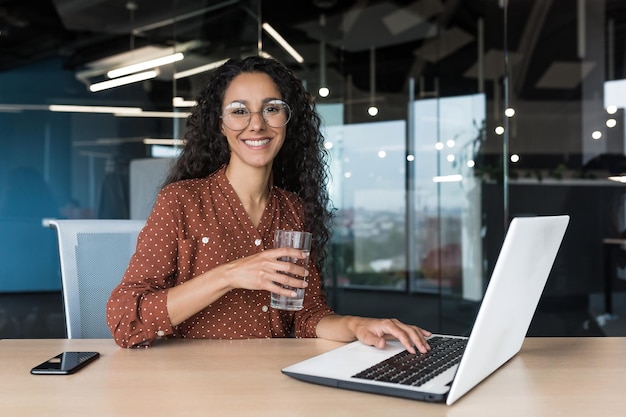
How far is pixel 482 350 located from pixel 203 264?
0.88m

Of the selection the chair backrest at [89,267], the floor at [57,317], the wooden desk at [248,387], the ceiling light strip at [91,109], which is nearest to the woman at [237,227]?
the wooden desk at [248,387]

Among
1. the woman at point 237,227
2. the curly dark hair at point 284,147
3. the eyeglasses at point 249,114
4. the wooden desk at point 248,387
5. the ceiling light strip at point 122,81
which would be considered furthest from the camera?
the ceiling light strip at point 122,81

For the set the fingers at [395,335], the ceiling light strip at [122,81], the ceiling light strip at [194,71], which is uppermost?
the ceiling light strip at [194,71]

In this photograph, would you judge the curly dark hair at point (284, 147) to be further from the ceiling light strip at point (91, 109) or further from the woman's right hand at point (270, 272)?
the ceiling light strip at point (91, 109)

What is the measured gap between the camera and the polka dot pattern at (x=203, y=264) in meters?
1.49

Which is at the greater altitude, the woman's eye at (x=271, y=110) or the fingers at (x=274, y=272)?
the woman's eye at (x=271, y=110)

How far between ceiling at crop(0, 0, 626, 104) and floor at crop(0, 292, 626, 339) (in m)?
1.55

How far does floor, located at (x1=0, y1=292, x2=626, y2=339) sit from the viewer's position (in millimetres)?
4648

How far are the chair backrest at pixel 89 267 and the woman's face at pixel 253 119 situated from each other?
16.6 inches

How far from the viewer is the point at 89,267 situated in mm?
1877

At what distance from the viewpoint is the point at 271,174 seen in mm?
2033

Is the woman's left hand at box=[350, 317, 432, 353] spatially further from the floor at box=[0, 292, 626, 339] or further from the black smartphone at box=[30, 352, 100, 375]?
the floor at box=[0, 292, 626, 339]

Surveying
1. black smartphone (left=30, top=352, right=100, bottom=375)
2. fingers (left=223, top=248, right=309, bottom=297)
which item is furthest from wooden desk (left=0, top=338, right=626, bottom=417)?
fingers (left=223, top=248, right=309, bottom=297)

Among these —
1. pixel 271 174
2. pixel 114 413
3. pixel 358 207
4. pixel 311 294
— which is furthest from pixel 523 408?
pixel 358 207
